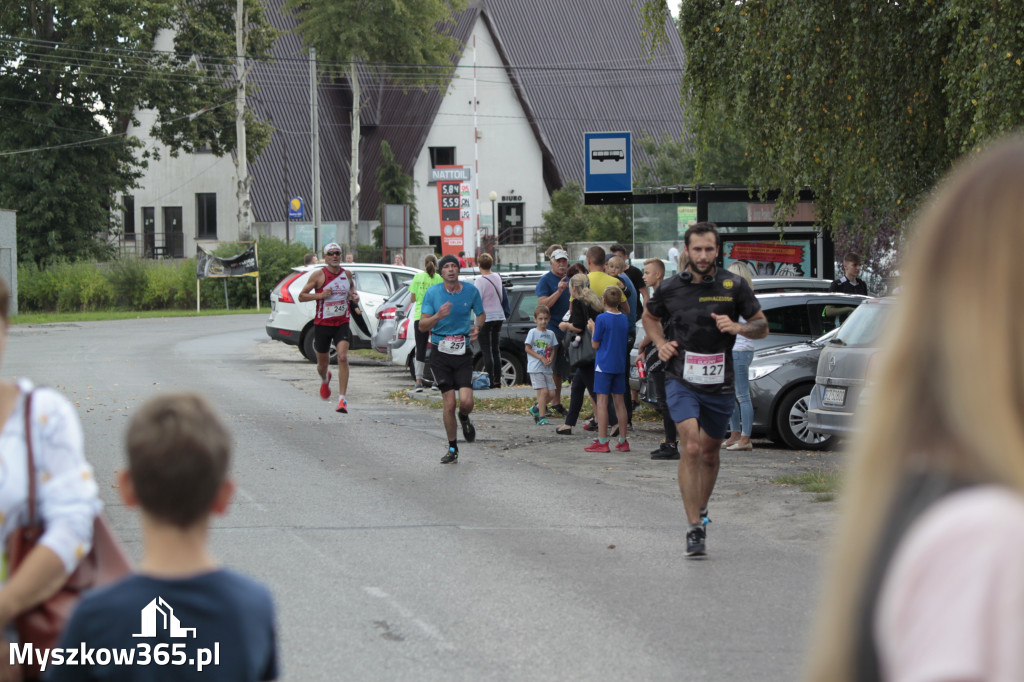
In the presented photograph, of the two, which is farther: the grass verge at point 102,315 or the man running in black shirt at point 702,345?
the grass verge at point 102,315

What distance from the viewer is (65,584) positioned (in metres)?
3.03

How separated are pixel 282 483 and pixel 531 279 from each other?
9.33m

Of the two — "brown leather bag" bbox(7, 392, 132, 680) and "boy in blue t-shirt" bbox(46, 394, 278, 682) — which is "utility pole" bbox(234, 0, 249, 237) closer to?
"brown leather bag" bbox(7, 392, 132, 680)

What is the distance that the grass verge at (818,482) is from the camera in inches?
388

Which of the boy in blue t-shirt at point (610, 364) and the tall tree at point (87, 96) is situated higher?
the tall tree at point (87, 96)

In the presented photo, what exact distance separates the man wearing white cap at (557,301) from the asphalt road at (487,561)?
110 centimetres

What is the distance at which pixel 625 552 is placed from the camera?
7.84 m

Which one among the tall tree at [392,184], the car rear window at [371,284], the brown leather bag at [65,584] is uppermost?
the tall tree at [392,184]

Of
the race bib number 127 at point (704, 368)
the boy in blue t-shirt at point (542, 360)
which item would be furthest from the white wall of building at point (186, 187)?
the race bib number 127 at point (704, 368)

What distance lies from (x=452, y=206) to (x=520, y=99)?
31.0 m

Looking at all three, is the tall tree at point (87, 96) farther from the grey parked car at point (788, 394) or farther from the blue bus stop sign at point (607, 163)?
the grey parked car at point (788, 394)

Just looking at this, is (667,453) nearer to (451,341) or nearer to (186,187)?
(451,341)

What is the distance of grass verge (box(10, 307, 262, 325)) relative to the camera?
3862cm

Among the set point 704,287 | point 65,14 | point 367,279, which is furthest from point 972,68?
point 65,14
